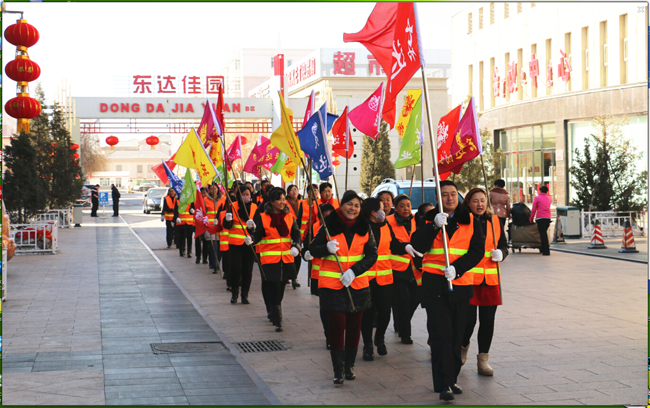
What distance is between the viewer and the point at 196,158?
12805 mm

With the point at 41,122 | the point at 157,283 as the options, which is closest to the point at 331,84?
the point at 41,122

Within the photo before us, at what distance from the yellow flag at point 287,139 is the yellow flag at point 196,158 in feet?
12.8

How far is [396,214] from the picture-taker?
8.07 metres

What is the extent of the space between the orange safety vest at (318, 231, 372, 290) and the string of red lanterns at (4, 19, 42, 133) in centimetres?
790

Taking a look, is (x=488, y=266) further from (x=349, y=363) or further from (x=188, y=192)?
(x=188, y=192)

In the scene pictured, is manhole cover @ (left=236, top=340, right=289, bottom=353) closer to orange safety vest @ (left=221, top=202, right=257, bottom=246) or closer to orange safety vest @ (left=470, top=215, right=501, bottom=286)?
orange safety vest @ (left=470, top=215, right=501, bottom=286)

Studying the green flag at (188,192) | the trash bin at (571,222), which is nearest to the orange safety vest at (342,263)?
the green flag at (188,192)

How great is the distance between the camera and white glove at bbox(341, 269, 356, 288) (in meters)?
6.38

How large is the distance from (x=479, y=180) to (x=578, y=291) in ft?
53.6

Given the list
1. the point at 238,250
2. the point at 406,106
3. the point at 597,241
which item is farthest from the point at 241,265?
the point at 597,241

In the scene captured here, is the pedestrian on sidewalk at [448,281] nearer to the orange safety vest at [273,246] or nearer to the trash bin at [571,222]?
the orange safety vest at [273,246]

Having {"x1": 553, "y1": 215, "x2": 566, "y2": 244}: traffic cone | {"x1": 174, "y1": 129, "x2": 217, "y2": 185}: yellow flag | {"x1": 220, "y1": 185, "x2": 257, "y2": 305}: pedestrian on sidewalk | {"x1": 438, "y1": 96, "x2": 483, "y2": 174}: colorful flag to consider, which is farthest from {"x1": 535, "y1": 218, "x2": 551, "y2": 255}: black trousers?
{"x1": 220, "y1": 185, "x2": 257, "y2": 305}: pedestrian on sidewalk

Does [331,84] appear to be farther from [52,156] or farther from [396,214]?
[396,214]

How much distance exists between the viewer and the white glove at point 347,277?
6.38 m
